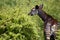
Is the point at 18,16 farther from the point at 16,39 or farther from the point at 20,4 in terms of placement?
the point at 20,4

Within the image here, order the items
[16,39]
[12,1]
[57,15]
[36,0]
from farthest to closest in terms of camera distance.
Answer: [36,0]
[12,1]
[57,15]
[16,39]

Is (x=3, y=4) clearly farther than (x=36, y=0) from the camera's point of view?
No

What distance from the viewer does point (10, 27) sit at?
211 inches

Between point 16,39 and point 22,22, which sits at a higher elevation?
point 22,22

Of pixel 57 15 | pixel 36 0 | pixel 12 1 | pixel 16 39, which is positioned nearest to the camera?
pixel 16 39

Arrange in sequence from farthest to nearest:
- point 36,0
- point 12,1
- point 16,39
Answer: point 36,0 → point 12,1 → point 16,39

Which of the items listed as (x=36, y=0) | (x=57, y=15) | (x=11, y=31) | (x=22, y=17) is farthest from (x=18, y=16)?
(x=36, y=0)

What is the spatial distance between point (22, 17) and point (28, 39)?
0.63 meters

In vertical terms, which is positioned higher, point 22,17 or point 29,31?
point 22,17

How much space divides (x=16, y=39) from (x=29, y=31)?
17.7 inches

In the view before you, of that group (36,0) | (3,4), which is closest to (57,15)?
(36,0)

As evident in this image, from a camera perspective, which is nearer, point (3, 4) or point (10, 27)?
point (10, 27)

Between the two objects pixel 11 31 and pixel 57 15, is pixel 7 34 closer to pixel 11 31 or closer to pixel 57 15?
pixel 11 31

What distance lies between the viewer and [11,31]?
213 inches
